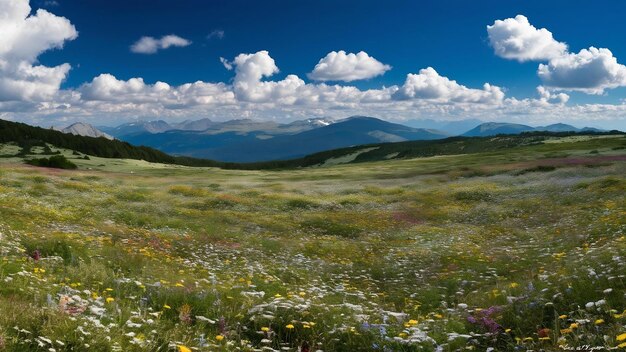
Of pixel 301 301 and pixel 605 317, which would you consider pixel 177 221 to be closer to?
pixel 301 301


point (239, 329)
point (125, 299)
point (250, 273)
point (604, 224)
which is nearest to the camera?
point (239, 329)

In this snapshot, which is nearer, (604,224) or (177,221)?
(604,224)

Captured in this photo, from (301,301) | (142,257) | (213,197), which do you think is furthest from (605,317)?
(213,197)

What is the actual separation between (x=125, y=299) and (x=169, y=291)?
1058 millimetres

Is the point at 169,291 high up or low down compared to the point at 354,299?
up

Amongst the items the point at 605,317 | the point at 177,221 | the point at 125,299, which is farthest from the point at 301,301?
the point at 177,221

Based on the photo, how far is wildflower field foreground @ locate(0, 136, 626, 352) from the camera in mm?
7520

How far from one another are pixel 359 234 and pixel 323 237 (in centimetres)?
318

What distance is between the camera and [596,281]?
9.85 m

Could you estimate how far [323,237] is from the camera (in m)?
28.1

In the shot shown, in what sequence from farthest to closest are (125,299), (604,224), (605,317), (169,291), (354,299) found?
1. (604,224)
2. (354,299)
3. (169,291)
4. (125,299)
5. (605,317)

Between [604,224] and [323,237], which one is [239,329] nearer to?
[323,237]

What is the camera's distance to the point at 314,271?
730 inches

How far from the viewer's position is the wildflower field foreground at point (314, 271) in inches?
296
